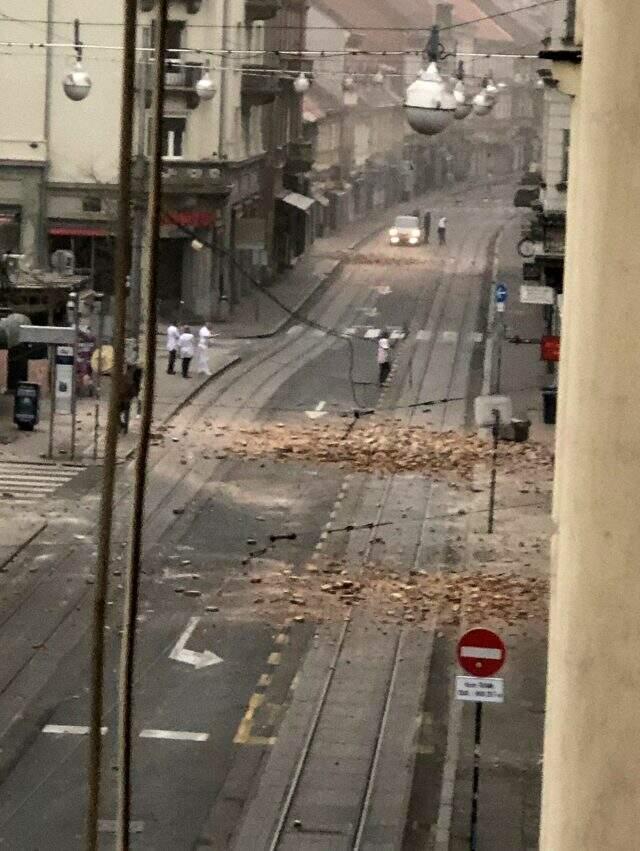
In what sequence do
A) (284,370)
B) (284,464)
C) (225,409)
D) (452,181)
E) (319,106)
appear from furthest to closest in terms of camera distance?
1. (452,181)
2. (319,106)
3. (284,370)
4. (225,409)
5. (284,464)

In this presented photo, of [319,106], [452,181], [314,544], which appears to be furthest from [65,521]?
[452,181]

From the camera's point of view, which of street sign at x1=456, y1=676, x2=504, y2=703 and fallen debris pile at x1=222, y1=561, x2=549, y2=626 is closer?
street sign at x1=456, y1=676, x2=504, y2=703

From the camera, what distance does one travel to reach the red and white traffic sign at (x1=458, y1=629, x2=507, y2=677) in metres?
15.6

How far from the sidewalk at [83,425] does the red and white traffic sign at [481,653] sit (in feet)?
57.5

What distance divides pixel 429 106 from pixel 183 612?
326 inches

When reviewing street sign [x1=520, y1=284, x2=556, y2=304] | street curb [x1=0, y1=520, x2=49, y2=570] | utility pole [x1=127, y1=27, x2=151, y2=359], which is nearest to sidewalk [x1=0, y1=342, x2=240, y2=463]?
utility pole [x1=127, y1=27, x2=151, y2=359]

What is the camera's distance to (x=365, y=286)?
225 feet

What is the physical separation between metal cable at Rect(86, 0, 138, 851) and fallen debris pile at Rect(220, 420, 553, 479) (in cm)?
2987

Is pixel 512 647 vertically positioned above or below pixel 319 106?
below

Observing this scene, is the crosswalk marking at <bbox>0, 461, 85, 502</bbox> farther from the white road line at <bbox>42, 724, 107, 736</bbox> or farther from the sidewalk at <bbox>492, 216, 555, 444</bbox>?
the white road line at <bbox>42, 724, 107, 736</bbox>

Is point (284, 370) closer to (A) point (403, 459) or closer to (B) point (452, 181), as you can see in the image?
(A) point (403, 459)

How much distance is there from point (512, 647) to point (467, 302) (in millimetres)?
42420

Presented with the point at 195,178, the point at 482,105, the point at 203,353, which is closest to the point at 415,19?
the point at 195,178

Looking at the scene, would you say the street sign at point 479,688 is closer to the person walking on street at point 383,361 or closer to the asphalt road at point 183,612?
the asphalt road at point 183,612
